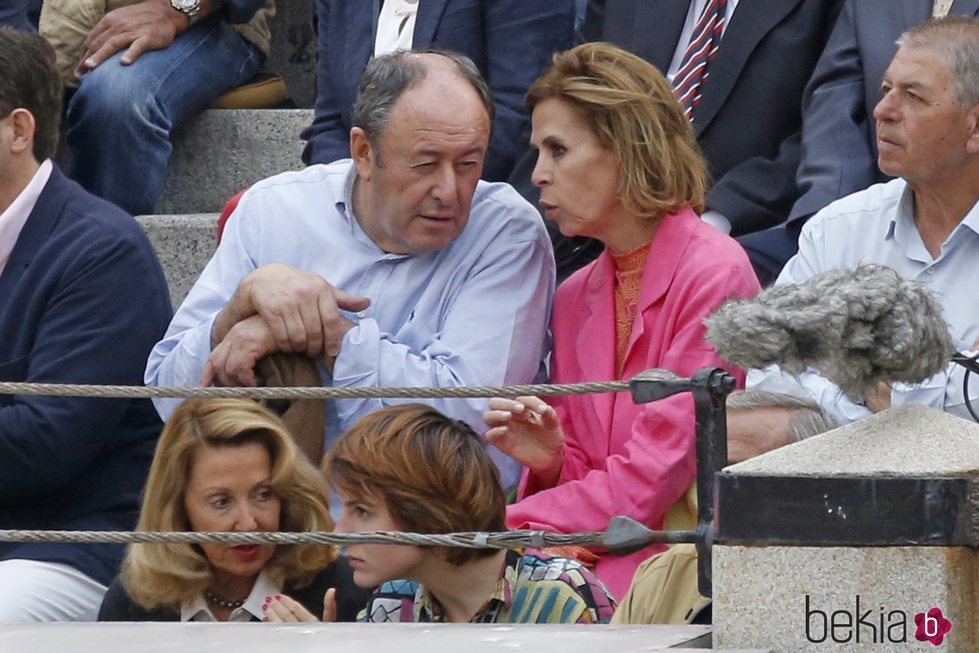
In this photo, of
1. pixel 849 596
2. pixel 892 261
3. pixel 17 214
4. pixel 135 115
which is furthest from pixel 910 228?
pixel 135 115

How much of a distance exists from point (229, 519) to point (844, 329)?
1.47m

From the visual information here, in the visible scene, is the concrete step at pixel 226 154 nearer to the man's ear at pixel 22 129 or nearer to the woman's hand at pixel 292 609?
the man's ear at pixel 22 129

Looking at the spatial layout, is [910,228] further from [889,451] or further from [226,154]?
[226,154]

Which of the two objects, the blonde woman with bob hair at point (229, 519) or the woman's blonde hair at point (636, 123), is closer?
the blonde woman with bob hair at point (229, 519)

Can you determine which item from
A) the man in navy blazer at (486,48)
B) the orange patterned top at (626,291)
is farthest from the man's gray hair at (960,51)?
the man in navy blazer at (486,48)

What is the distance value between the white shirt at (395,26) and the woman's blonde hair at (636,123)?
3.37ft

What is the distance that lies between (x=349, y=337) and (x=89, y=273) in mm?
578

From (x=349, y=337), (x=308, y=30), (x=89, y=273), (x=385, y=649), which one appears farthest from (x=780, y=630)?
(x=308, y=30)

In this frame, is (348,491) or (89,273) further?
(89,273)

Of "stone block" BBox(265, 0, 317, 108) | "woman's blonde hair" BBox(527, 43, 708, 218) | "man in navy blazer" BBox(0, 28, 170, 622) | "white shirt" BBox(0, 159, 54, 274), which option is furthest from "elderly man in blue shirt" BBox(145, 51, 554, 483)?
"stone block" BBox(265, 0, 317, 108)

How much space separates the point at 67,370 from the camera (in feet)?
11.8

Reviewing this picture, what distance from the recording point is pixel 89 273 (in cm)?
367

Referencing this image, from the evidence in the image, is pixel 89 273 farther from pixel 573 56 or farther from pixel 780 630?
pixel 780 630

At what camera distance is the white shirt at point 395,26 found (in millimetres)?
4523
